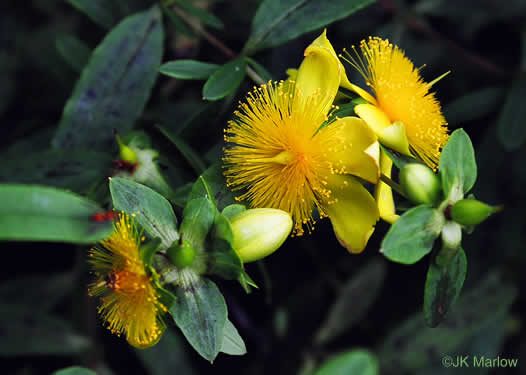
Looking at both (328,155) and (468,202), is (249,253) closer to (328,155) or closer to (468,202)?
(328,155)

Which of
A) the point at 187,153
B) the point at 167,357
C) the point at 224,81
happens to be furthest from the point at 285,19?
the point at 167,357

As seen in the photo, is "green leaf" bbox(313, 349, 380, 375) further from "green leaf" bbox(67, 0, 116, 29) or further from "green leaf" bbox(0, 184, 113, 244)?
"green leaf" bbox(67, 0, 116, 29)

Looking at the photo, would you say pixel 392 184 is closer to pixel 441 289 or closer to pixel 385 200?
pixel 385 200

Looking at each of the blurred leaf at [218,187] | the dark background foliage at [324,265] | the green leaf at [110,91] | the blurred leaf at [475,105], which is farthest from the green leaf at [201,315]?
the blurred leaf at [475,105]

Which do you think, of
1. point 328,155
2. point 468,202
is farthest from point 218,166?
point 468,202

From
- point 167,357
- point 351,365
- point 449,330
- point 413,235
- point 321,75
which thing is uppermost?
point 321,75

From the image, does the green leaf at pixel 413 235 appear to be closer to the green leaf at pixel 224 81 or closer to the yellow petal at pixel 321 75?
the yellow petal at pixel 321 75

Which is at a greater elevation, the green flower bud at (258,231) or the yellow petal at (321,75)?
the yellow petal at (321,75)
